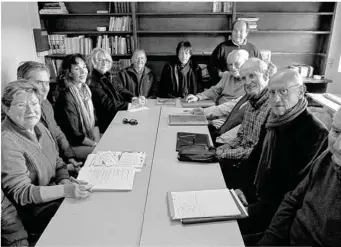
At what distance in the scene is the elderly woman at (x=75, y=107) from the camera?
8.58ft

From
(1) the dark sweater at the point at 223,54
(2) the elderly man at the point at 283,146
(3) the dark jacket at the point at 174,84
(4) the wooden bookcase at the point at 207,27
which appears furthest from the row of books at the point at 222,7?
(2) the elderly man at the point at 283,146

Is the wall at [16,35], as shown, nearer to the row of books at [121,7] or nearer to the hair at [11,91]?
the row of books at [121,7]

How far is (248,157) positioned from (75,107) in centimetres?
156

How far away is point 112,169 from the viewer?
1736 millimetres

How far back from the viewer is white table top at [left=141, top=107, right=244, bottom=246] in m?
1.18

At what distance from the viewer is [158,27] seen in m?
4.82

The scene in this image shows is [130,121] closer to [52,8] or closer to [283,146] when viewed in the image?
[283,146]

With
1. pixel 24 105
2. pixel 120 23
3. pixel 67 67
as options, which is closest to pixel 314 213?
pixel 24 105

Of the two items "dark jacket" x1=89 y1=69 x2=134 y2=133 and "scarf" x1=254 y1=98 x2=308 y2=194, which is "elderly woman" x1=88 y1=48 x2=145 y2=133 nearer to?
"dark jacket" x1=89 y1=69 x2=134 y2=133

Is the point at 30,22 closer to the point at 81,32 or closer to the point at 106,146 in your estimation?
the point at 81,32

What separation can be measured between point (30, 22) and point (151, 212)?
150 inches

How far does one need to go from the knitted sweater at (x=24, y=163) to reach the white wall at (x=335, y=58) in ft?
14.1

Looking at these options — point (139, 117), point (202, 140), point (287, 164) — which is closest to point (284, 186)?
point (287, 164)

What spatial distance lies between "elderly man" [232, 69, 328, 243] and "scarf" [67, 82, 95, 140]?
1.64 m
